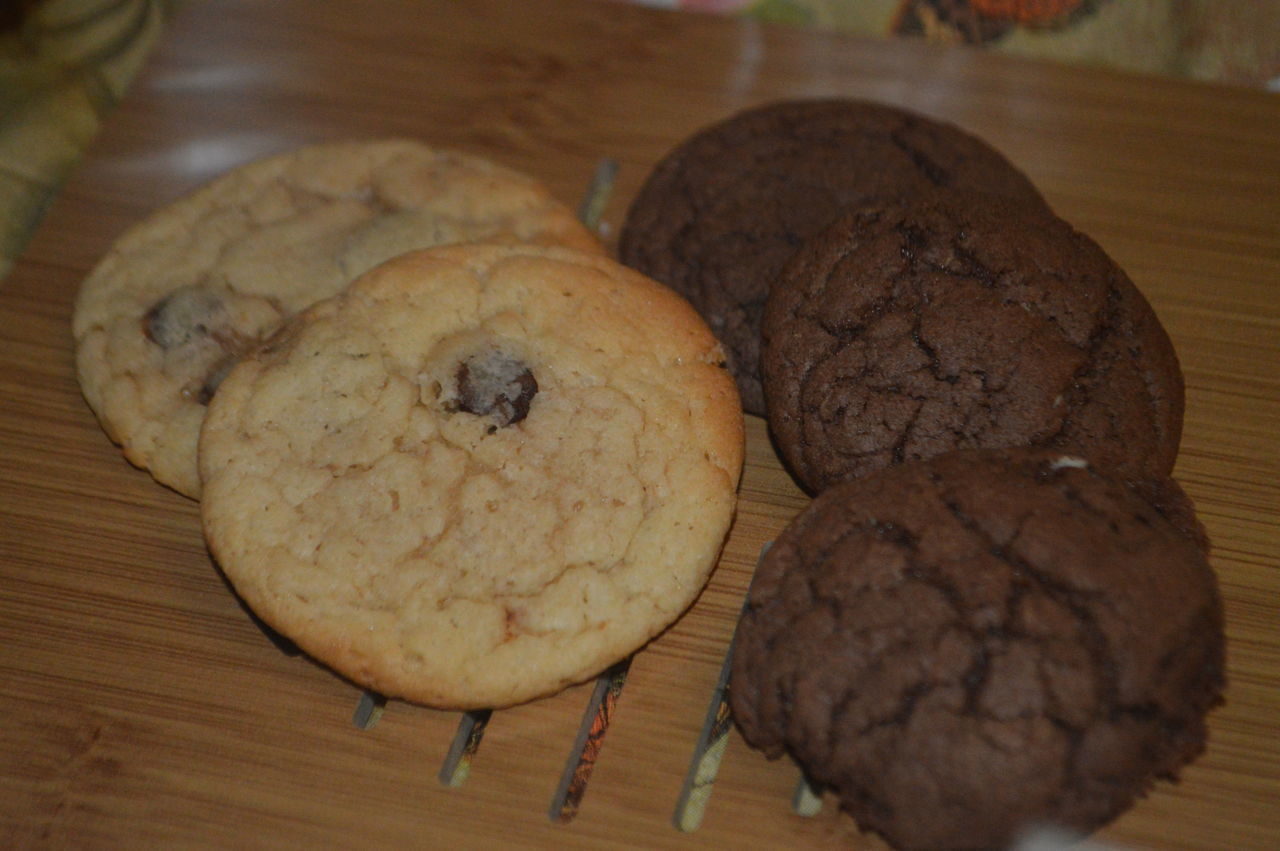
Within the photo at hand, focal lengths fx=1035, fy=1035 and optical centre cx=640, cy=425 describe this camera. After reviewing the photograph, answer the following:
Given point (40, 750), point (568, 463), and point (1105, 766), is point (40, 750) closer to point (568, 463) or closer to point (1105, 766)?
point (568, 463)

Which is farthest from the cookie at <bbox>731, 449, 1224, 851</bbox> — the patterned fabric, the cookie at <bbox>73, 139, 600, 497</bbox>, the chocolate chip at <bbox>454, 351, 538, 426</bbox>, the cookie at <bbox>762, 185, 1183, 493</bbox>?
the patterned fabric

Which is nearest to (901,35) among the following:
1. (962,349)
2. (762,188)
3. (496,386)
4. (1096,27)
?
(1096,27)

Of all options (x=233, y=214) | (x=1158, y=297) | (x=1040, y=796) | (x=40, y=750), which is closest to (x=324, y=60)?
(x=233, y=214)

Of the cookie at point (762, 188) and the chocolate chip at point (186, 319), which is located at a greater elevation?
the cookie at point (762, 188)

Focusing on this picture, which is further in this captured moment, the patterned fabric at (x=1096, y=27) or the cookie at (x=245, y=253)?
the patterned fabric at (x=1096, y=27)

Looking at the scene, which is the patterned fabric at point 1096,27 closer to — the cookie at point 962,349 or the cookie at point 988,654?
the cookie at point 962,349

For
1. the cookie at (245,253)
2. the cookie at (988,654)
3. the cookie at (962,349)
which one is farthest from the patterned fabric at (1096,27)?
the cookie at (988,654)
